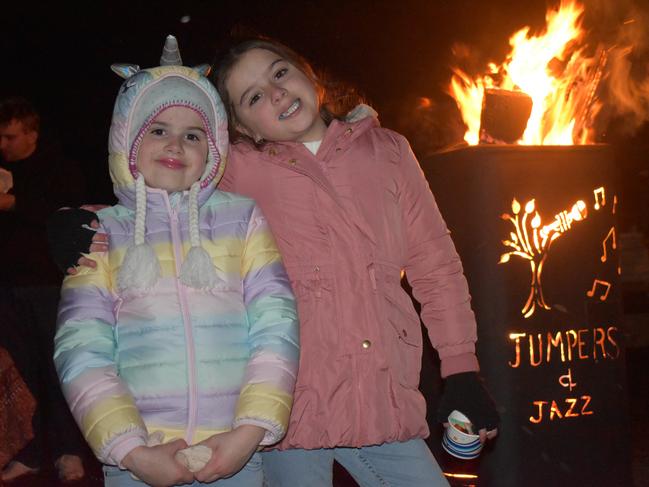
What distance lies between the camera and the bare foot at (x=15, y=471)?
14.6 ft

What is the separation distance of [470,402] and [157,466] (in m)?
0.84

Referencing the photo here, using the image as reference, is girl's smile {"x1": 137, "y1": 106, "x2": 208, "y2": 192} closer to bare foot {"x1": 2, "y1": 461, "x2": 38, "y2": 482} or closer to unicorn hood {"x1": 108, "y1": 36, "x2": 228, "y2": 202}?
unicorn hood {"x1": 108, "y1": 36, "x2": 228, "y2": 202}

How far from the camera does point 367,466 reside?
2.14 m

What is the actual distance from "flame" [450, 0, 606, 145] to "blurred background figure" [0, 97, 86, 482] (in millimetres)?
2151

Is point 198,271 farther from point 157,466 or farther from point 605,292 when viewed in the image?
point 605,292

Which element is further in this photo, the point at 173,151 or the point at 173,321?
the point at 173,151

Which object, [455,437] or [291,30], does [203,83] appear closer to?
[455,437]

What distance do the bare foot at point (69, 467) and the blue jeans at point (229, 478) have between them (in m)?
2.62

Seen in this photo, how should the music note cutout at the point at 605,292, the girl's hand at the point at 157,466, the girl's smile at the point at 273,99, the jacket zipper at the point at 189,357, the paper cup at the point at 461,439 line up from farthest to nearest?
the music note cutout at the point at 605,292, the girl's smile at the point at 273,99, the paper cup at the point at 461,439, the jacket zipper at the point at 189,357, the girl's hand at the point at 157,466

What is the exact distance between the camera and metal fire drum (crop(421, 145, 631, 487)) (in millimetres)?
3674

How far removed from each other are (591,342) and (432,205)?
6.09 ft

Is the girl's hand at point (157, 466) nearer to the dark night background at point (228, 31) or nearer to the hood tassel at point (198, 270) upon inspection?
the hood tassel at point (198, 270)

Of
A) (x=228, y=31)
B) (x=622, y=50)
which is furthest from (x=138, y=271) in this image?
(x=228, y=31)

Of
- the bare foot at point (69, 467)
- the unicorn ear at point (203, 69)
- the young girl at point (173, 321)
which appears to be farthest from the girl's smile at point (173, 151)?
the bare foot at point (69, 467)
